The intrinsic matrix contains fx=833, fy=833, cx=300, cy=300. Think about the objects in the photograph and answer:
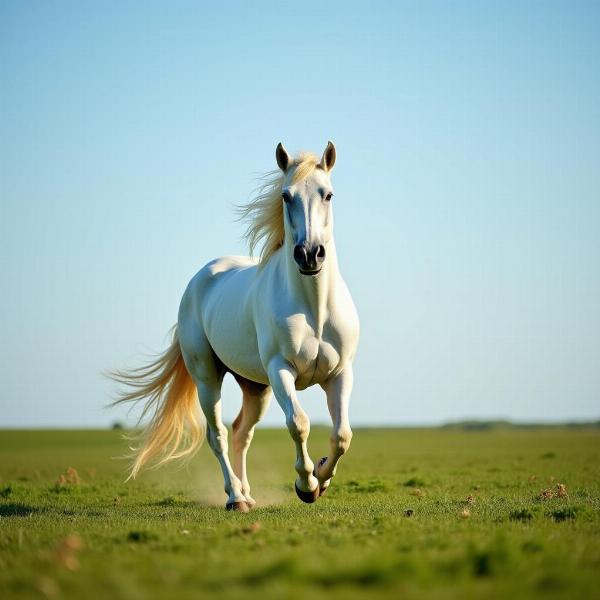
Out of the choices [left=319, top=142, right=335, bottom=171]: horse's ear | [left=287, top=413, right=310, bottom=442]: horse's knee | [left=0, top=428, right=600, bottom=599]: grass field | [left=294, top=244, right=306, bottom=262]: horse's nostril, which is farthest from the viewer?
[left=319, top=142, right=335, bottom=171]: horse's ear

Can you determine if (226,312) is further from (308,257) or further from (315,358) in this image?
(308,257)

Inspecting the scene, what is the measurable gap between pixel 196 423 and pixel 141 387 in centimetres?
95

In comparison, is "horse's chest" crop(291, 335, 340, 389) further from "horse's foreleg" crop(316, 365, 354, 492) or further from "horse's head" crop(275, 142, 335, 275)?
"horse's head" crop(275, 142, 335, 275)

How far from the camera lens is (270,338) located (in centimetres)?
839

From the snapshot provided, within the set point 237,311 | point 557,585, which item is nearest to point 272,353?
point 237,311

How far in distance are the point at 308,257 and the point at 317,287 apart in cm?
69

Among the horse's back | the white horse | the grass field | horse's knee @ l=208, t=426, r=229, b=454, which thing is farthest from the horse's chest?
horse's knee @ l=208, t=426, r=229, b=454

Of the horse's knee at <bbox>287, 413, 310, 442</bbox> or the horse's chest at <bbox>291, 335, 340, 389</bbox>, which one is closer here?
the horse's knee at <bbox>287, 413, 310, 442</bbox>

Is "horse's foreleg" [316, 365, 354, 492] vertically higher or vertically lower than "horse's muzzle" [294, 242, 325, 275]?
lower

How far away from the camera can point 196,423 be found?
38.9ft

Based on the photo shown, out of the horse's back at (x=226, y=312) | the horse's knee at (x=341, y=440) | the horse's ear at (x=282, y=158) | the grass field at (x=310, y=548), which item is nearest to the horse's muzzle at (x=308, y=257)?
the horse's ear at (x=282, y=158)

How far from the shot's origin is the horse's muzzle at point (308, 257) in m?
7.46

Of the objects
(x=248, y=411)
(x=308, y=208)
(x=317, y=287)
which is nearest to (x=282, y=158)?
(x=308, y=208)

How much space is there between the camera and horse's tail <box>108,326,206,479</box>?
1166 cm
